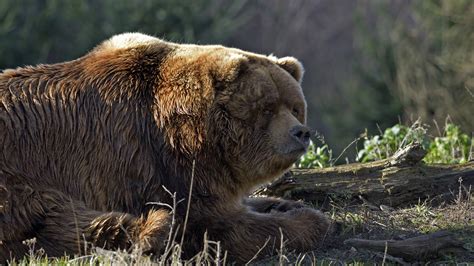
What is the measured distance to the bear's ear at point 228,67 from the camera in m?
7.09

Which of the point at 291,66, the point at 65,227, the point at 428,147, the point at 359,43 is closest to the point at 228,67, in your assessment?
the point at 291,66

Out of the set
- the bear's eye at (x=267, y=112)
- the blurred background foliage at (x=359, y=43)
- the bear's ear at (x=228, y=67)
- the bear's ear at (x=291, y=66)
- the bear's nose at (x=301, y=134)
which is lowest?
the blurred background foliage at (x=359, y=43)

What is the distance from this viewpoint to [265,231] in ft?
23.6

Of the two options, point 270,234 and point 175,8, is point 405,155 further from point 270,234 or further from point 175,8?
point 175,8

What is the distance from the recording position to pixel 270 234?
283 inches

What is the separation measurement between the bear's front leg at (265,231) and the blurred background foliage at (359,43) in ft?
41.2

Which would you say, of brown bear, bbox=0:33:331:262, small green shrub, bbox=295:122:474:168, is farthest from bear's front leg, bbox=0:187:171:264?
small green shrub, bbox=295:122:474:168

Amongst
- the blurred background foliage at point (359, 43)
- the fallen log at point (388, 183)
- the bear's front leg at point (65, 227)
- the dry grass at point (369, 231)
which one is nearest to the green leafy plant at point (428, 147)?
the fallen log at point (388, 183)

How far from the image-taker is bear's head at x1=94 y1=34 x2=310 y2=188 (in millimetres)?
7062

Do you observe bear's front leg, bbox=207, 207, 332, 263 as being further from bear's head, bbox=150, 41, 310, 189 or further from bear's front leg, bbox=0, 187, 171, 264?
bear's front leg, bbox=0, 187, 171, 264

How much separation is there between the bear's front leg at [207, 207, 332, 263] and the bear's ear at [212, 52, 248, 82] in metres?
0.96

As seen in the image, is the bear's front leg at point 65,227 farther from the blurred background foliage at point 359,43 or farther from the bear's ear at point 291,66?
the blurred background foliage at point 359,43

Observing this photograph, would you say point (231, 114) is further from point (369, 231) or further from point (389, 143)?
point (389, 143)

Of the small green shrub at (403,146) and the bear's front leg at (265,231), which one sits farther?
the small green shrub at (403,146)
